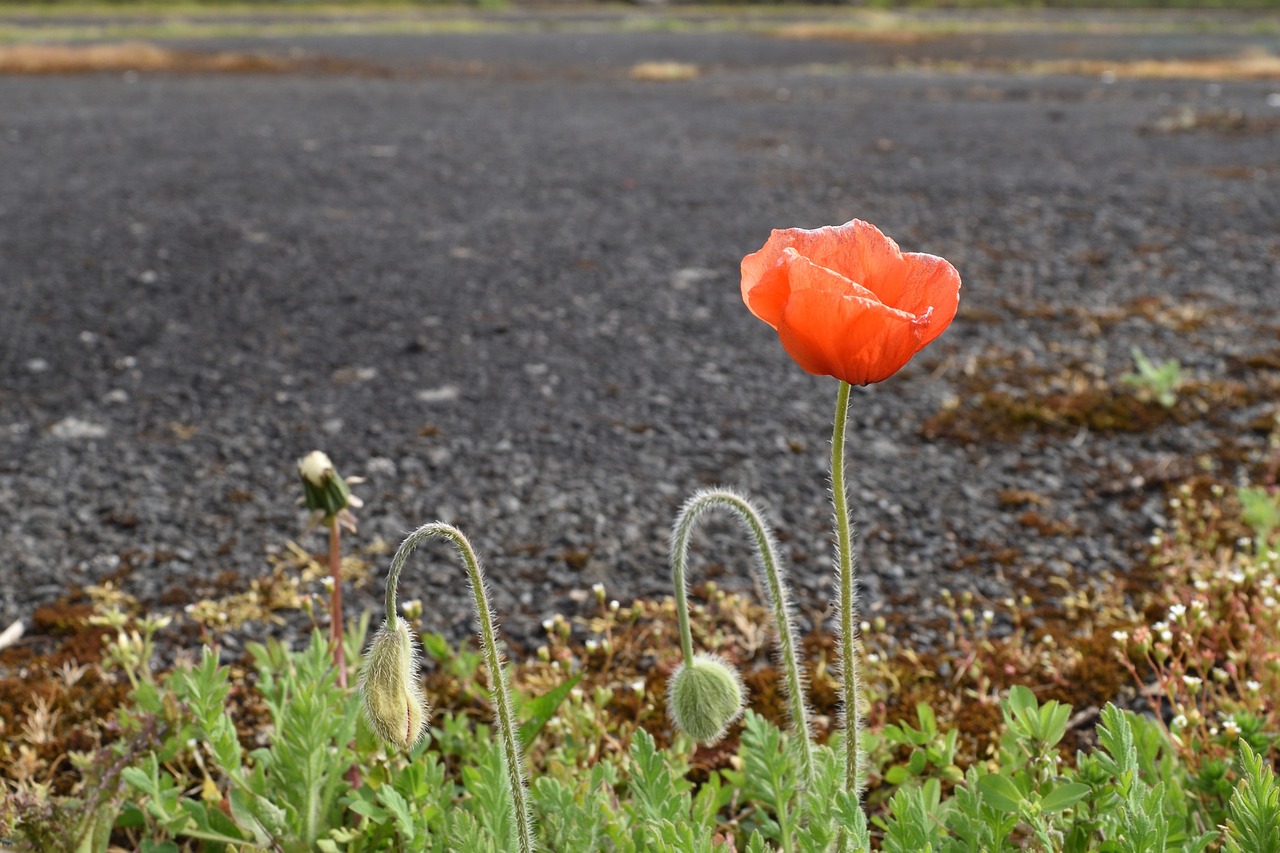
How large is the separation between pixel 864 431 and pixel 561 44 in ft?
65.6

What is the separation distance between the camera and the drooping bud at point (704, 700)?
1.64m

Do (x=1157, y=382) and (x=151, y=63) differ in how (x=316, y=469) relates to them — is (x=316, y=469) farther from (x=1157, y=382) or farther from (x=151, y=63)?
(x=151, y=63)

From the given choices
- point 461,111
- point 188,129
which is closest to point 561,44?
point 461,111

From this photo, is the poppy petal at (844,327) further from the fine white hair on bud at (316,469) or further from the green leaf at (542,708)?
the fine white hair on bud at (316,469)

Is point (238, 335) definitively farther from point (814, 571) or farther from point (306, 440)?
point (814, 571)

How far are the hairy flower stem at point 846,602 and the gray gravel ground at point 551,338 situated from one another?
1222 millimetres

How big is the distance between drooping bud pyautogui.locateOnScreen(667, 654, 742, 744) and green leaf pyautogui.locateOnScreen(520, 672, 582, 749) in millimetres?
335

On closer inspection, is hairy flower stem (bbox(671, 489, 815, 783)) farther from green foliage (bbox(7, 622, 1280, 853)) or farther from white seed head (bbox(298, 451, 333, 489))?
white seed head (bbox(298, 451, 333, 489))

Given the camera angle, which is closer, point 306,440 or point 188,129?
point 306,440

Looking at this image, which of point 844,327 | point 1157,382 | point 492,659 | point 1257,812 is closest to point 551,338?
point 1157,382

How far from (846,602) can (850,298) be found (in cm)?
44

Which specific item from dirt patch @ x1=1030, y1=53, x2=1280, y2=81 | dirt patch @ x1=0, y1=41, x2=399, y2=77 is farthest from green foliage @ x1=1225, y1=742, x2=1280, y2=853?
dirt patch @ x1=1030, y1=53, x2=1280, y2=81

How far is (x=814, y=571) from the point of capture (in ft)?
9.68

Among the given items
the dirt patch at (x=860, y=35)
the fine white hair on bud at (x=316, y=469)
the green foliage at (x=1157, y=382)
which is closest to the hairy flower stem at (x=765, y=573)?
the fine white hair on bud at (x=316, y=469)
